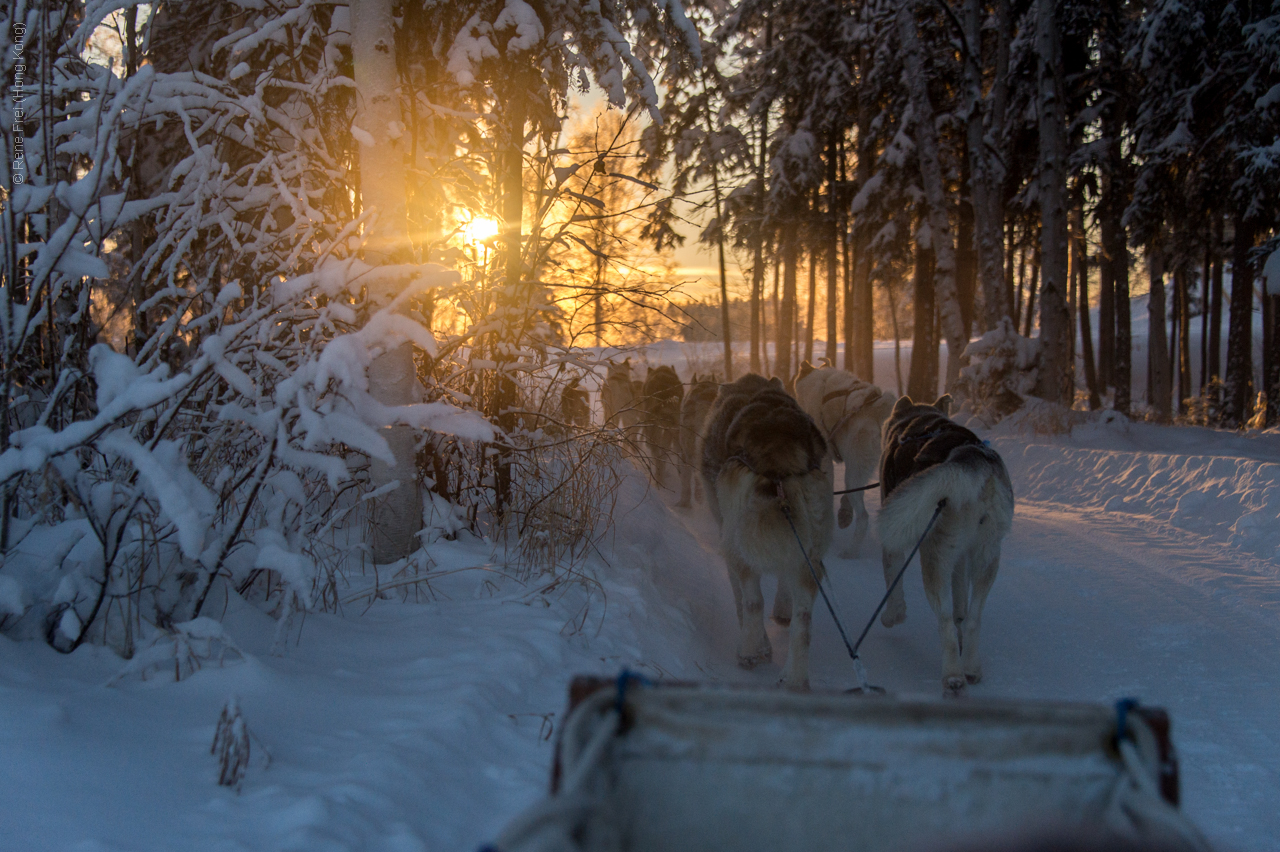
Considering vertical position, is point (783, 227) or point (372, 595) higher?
point (783, 227)

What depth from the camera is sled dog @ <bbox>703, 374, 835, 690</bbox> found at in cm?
451

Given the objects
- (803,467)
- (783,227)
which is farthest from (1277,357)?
(803,467)

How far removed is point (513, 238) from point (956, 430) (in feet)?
11.8

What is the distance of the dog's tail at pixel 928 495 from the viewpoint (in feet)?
14.4

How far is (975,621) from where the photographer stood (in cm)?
461

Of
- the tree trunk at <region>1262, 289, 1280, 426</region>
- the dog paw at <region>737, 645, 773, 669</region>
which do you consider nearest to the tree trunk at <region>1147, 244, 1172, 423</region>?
the tree trunk at <region>1262, 289, 1280, 426</region>

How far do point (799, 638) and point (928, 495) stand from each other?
3.80ft

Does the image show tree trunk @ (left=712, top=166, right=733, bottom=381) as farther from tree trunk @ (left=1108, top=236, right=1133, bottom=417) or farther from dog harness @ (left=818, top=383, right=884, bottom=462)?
dog harness @ (left=818, top=383, right=884, bottom=462)

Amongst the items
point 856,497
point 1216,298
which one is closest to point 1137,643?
point 856,497

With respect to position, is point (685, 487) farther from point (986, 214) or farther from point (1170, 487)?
point (986, 214)

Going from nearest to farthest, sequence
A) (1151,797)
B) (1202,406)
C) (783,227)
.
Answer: (1151,797) → (1202,406) → (783,227)

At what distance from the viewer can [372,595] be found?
3975 mm

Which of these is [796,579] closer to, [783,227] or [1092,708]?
[1092,708]

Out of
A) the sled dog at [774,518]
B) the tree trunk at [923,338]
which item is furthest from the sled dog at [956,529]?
the tree trunk at [923,338]
